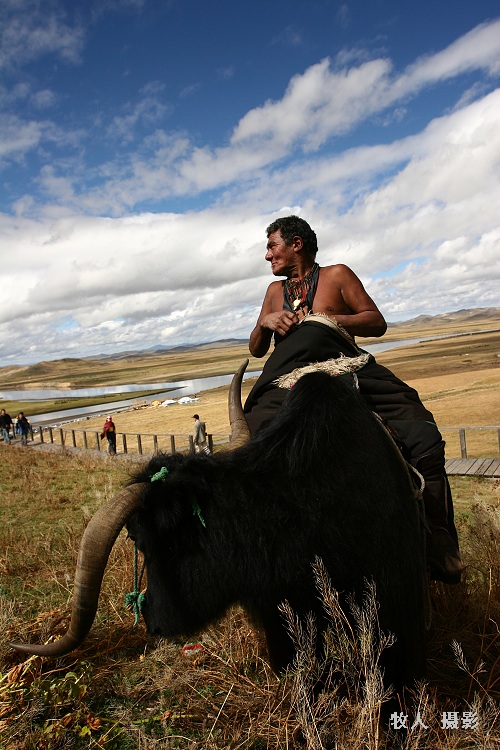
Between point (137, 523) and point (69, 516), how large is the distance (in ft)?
24.1

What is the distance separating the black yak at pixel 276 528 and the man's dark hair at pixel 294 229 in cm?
115

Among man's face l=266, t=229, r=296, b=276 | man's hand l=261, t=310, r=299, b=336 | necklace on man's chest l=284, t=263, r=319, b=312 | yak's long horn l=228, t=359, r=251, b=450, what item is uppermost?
man's face l=266, t=229, r=296, b=276

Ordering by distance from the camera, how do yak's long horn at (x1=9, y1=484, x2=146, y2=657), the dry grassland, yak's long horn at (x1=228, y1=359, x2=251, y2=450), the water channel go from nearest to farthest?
yak's long horn at (x1=9, y1=484, x2=146, y2=657), yak's long horn at (x1=228, y1=359, x2=251, y2=450), the dry grassland, the water channel

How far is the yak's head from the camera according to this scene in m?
2.01

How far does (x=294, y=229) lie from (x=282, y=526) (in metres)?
1.94

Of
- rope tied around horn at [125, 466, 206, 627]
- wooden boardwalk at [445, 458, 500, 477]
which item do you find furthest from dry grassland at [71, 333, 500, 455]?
rope tied around horn at [125, 466, 206, 627]

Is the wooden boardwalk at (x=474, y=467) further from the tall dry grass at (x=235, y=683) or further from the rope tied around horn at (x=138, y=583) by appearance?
the rope tied around horn at (x=138, y=583)

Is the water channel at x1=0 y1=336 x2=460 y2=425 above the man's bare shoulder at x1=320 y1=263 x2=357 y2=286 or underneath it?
underneath

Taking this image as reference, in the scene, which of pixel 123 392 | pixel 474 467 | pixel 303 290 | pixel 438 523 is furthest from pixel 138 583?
pixel 123 392

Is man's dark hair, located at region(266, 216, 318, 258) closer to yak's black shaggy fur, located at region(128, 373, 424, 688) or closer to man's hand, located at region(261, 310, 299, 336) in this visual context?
man's hand, located at region(261, 310, 299, 336)

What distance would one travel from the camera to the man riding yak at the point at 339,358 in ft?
9.28

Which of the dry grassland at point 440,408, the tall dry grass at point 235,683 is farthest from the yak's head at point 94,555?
the dry grassland at point 440,408

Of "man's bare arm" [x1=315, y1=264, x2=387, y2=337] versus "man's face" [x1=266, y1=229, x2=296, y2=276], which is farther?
"man's face" [x1=266, y1=229, x2=296, y2=276]

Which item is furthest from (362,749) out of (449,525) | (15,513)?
(15,513)
